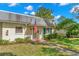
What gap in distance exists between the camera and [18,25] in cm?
783

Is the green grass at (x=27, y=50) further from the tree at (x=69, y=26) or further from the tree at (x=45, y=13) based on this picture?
the tree at (x=45, y=13)

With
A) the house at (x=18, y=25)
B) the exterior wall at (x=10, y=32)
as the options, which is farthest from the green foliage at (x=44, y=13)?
the exterior wall at (x=10, y=32)

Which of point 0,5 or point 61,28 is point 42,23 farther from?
point 0,5

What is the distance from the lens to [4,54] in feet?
24.5

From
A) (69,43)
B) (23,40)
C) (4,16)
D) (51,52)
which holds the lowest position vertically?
(51,52)

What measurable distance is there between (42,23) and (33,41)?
2.04 ft

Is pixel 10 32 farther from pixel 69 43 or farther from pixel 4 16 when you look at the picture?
pixel 69 43

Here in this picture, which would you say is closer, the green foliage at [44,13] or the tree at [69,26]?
the green foliage at [44,13]

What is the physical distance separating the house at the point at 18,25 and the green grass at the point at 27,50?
29cm

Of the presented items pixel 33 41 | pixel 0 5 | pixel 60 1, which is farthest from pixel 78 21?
pixel 0 5

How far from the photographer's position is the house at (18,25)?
765 centimetres

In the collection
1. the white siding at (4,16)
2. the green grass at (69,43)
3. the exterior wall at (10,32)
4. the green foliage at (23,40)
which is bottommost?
the green grass at (69,43)

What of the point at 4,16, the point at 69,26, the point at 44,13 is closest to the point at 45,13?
the point at 44,13

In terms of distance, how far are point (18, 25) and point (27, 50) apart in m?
0.85
